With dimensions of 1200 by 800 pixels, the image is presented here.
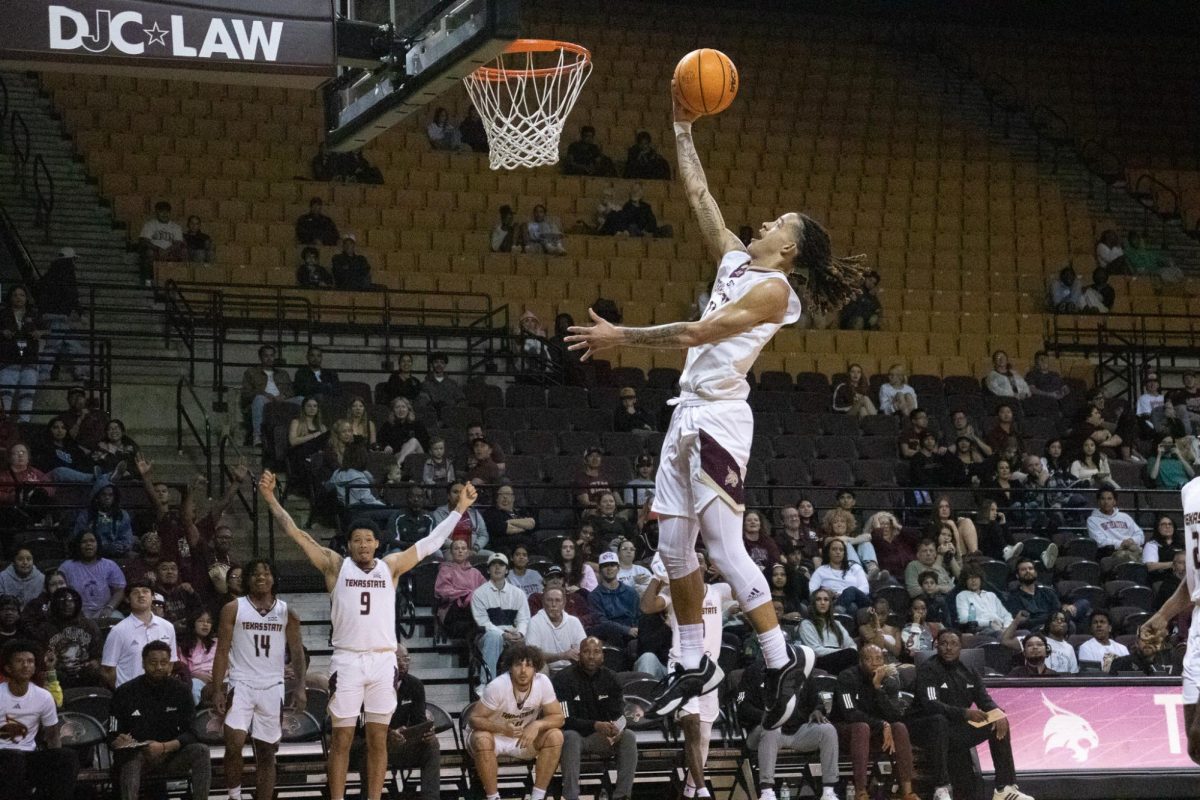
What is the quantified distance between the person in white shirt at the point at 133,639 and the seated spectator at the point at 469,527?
9.34 feet

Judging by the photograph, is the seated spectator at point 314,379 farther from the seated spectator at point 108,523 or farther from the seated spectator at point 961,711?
the seated spectator at point 961,711

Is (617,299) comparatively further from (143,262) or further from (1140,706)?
(1140,706)

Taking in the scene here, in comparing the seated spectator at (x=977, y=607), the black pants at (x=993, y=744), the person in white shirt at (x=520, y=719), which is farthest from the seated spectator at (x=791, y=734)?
the seated spectator at (x=977, y=607)

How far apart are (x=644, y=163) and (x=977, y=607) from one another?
28.6 ft

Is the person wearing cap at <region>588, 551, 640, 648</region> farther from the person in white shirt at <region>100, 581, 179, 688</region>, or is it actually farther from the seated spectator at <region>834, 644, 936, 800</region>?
the person in white shirt at <region>100, 581, 179, 688</region>

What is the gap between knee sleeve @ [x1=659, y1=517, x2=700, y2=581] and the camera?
21.5 ft

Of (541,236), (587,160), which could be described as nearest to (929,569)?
(541,236)

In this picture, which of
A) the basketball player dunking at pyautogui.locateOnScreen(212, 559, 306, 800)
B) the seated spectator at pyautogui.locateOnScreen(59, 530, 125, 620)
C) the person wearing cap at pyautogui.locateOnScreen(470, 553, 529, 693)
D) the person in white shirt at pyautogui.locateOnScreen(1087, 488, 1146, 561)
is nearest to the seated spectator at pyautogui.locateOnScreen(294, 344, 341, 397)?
the person wearing cap at pyautogui.locateOnScreen(470, 553, 529, 693)

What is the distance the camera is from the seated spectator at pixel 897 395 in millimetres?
18172

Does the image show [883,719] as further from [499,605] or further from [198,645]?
[198,645]

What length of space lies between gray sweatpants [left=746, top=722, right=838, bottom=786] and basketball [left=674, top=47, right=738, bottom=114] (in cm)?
624

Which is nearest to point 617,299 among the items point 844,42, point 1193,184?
point 844,42

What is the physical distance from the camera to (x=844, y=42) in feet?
82.8

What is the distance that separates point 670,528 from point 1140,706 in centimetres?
736
